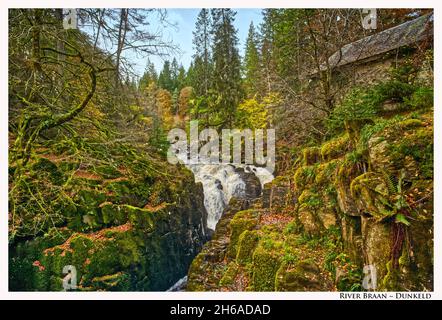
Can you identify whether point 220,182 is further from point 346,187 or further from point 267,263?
point 346,187

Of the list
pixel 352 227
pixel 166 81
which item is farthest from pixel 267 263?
pixel 166 81

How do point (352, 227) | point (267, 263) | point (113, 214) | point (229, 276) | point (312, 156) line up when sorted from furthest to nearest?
point (113, 214) → point (312, 156) → point (229, 276) → point (267, 263) → point (352, 227)

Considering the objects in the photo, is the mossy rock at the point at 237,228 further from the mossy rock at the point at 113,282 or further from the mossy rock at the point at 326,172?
the mossy rock at the point at 113,282

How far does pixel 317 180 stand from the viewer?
5.02 metres

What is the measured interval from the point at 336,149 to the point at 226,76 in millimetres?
7992

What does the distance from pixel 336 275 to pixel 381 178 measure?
1.69 meters

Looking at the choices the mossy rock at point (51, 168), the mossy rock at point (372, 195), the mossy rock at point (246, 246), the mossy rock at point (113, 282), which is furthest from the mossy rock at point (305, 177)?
the mossy rock at point (51, 168)

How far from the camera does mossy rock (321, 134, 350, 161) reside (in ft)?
15.7

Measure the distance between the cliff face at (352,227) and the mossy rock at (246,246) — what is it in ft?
0.07

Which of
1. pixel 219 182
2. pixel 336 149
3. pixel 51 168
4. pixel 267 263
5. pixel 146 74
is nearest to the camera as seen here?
pixel 267 263

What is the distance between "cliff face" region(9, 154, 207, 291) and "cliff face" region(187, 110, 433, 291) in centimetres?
152

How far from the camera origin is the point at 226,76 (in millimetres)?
11742

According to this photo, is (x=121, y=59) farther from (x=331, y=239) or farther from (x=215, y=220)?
(x=215, y=220)

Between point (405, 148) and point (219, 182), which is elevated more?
point (405, 148)
